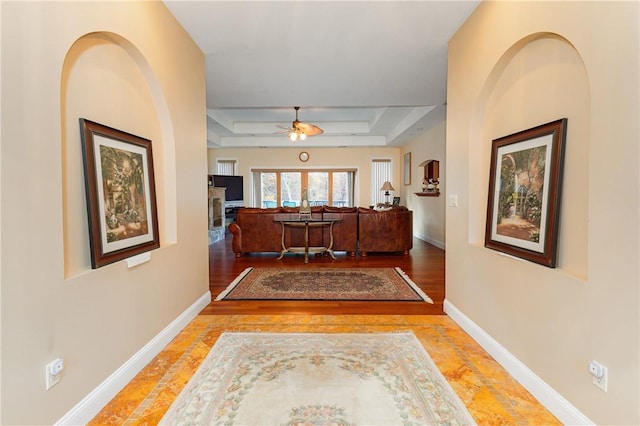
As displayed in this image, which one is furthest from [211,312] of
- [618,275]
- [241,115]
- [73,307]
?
[241,115]

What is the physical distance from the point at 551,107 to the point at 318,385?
2.11m

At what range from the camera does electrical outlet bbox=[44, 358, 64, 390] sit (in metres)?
1.37

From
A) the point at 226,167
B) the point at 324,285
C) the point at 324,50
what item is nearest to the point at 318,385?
the point at 324,285

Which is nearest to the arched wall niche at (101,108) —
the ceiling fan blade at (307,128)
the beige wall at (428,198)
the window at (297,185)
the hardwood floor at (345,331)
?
the hardwood floor at (345,331)

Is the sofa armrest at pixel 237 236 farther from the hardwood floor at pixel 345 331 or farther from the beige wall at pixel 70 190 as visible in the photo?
the beige wall at pixel 70 190

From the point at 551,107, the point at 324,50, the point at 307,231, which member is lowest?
the point at 307,231

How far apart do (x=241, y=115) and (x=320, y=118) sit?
1.89m

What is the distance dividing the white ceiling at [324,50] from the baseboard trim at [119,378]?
255cm

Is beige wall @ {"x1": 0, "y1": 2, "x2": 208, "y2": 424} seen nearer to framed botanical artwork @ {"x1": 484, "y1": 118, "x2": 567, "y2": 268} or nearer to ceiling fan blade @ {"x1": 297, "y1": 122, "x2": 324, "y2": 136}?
framed botanical artwork @ {"x1": 484, "y1": 118, "x2": 567, "y2": 268}

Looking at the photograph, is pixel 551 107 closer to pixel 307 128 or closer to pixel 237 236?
pixel 307 128

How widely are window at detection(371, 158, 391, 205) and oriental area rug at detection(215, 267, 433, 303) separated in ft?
16.4

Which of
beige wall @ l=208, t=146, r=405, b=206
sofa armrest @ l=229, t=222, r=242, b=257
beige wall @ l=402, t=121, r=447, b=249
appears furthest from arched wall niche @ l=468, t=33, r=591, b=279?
beige wall @ l=208, t=146, r=405, b=206

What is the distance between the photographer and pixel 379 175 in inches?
373

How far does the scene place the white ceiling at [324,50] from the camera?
8.20 ft
